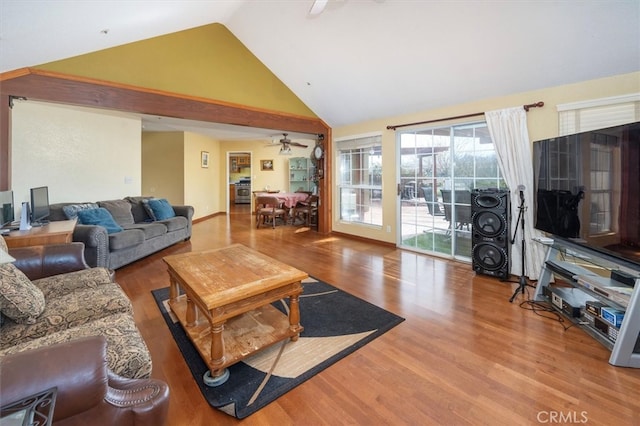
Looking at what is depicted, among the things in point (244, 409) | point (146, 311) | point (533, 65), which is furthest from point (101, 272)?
point (533, 65)

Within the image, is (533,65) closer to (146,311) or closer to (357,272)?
(357,272)

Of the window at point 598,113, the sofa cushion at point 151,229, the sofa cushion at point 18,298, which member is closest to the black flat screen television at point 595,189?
the window at point 598,113

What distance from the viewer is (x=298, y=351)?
197cm

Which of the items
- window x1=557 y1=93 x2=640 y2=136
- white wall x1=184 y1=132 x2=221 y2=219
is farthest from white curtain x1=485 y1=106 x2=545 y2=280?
white wall x1=184 y1=132 x2=221 y2=219

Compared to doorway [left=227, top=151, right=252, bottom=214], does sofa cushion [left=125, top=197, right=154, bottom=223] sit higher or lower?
lower

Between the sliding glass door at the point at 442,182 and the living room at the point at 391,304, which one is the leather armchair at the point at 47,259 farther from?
the sliding glass door at the point at 442,182

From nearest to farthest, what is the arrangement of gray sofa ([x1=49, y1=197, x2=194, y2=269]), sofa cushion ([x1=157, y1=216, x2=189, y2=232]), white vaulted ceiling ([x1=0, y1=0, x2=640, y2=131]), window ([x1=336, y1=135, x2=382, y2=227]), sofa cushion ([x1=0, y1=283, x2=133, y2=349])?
sofa cushion ([x1=0, y1=283, x2=133, y2=349]) < white vaulted ceiling ([x1=0, y1=0, x2=640, y2=131]) < gray sofa ([x1=49, y1=197, x2=194, y2=269]) < sofa cushion ([x1=157, y1=216, x2=189, y2=232]) < window ([x1=336, y1=135, x2=382, y2=227])

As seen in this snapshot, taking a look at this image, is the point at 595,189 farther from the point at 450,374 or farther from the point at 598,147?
the point at 450,374

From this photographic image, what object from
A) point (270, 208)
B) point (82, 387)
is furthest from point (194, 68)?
point (82, 387)

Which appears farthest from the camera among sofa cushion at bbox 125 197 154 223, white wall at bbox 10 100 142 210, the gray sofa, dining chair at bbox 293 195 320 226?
dining chair at bbox 293 195 320 226

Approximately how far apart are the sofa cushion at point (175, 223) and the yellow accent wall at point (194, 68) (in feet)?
7.04

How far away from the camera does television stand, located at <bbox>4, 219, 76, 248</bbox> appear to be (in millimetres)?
2574

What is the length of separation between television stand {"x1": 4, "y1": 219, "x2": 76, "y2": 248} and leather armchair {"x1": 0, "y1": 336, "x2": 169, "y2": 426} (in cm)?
237

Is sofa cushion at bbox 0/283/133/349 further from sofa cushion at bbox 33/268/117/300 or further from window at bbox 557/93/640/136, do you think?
window at bbox 557/93/640/136
